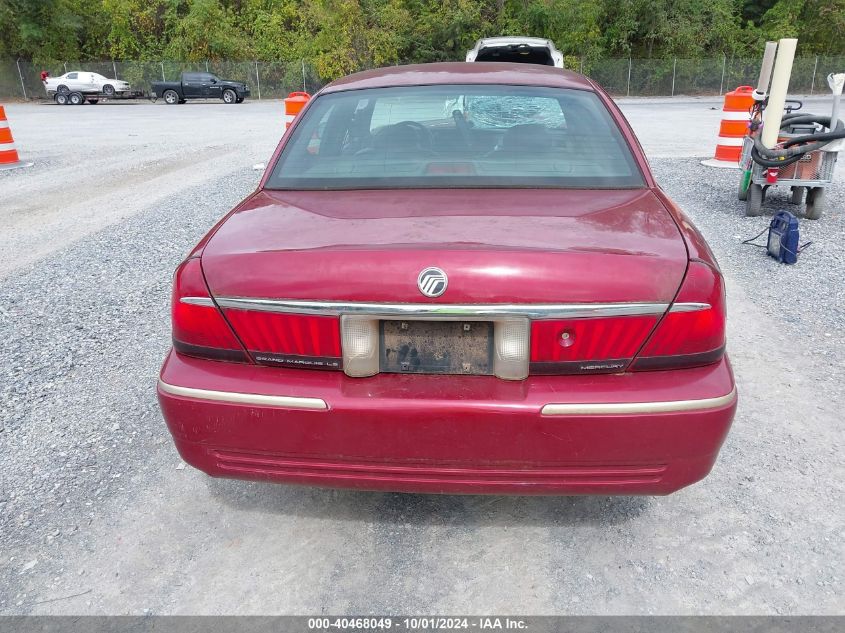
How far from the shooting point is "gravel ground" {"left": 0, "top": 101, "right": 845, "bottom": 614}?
2.27 m

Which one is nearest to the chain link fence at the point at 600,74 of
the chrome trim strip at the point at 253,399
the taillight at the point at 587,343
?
the taillight at the point at 587,343

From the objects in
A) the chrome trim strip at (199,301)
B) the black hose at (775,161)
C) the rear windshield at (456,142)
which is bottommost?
the black hose at (775,161)

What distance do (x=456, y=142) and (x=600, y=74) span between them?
39.3m

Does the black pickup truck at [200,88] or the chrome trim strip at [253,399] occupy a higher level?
the chrome trim strip at [253,399]

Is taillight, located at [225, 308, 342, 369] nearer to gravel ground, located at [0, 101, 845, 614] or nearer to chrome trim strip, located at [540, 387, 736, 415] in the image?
chrome trim strip, located at [540, 387, 736, 415]

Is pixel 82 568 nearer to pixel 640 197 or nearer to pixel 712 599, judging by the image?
pixel 712 599

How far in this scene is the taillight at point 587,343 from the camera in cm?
204

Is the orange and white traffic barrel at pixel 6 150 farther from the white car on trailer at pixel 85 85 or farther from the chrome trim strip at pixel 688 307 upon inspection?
the white car on trailer at pixel 85 85

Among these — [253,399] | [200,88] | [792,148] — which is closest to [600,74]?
[200,88]

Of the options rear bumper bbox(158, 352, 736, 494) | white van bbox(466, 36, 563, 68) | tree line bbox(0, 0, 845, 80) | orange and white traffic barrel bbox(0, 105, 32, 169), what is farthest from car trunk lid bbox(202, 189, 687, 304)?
tree line bbox(0, 0, 845, 80)

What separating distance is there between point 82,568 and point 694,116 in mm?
23545

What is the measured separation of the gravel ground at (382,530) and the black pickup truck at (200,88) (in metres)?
32.7

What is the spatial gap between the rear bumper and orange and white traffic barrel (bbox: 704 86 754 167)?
33.9 feet

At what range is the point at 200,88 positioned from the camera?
1326 inches
